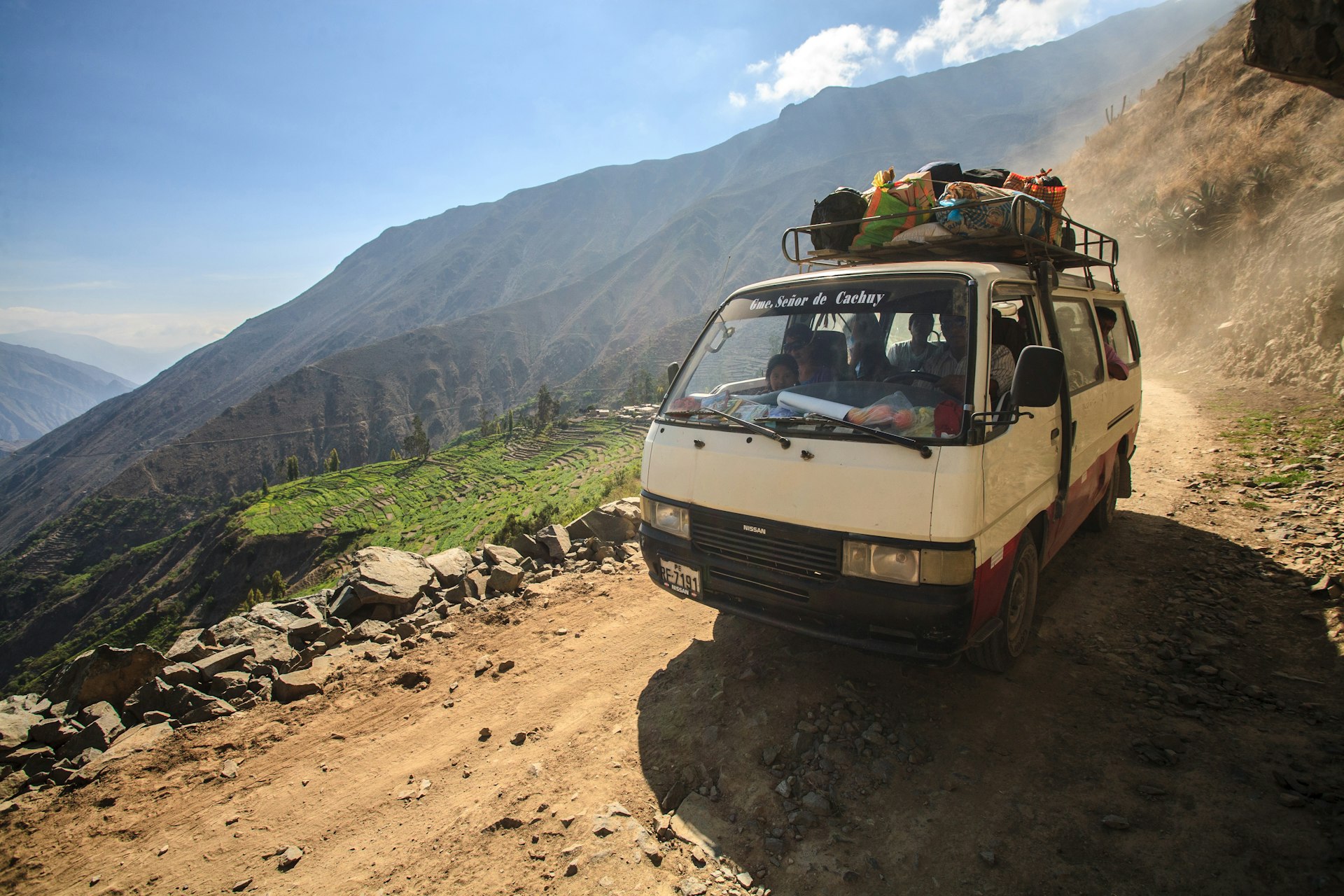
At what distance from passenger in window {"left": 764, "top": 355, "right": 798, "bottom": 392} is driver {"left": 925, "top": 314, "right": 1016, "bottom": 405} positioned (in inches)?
29.9

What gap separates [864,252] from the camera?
13.9 ft

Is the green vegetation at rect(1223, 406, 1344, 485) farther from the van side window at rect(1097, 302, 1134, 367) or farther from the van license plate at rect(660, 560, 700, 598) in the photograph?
the van license plate at rect(660, 560, 700, 598)

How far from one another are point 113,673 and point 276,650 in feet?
3.04

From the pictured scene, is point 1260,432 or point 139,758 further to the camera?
point 1260,432

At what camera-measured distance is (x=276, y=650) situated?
4.77 metres

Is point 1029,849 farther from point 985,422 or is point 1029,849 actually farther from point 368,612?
point 368,612

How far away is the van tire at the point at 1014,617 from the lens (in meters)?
3.44

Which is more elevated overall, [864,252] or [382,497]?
[864,252]

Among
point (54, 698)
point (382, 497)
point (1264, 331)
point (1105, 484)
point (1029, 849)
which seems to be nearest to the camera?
point (1029, 849)

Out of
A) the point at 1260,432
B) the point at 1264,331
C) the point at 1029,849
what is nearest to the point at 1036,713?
the point at 1029,849

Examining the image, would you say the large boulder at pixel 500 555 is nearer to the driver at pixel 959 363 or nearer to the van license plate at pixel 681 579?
the van license plate at pixel 681 579

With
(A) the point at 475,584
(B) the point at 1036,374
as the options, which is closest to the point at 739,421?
(B) the point at 1036,374

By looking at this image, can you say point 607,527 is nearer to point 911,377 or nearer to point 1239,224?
point 911,377

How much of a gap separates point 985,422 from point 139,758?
496 centimetres
